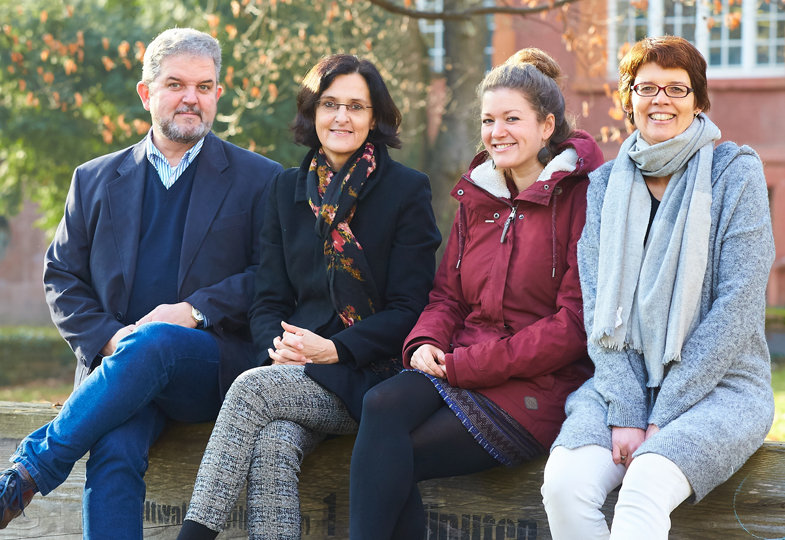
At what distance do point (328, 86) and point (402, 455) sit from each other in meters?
1.48

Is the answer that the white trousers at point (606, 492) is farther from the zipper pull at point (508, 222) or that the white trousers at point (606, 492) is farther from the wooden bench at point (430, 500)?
the zipper pull at point (508, 222)

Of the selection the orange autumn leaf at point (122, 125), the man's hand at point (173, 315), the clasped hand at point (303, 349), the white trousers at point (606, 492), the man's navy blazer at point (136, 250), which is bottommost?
the white trousers at point (606, 492)

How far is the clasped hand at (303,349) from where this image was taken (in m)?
3.63

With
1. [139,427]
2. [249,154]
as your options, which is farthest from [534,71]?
[139,427]

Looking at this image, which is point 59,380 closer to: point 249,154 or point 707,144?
point 249,154

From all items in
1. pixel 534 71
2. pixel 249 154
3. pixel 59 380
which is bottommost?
pixel 59 380

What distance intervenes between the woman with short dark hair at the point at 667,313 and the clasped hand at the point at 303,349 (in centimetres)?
91

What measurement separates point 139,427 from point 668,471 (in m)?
1.83

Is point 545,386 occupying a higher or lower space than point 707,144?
lower

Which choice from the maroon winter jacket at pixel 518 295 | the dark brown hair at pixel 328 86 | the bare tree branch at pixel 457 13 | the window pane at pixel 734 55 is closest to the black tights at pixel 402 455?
the maroon winter jacket at pixel 518 295

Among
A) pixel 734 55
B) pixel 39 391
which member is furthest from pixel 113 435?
pixel 734 55

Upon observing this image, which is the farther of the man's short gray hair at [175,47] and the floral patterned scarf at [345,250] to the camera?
the man's short gray hair at [175,47]

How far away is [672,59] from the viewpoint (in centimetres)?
329

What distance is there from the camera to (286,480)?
10.9ft
